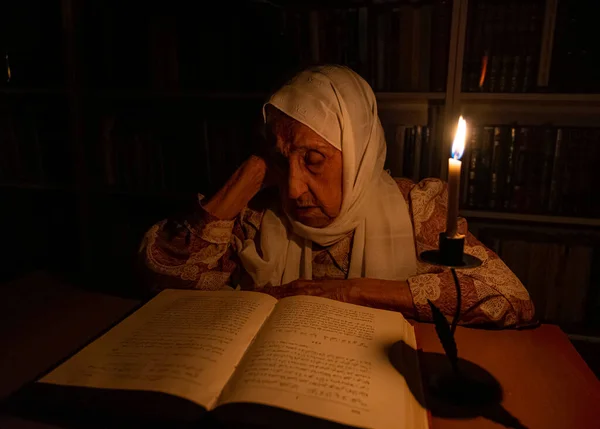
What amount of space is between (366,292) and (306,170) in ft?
1.05

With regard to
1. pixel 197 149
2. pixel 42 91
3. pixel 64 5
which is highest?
pixel 64 5

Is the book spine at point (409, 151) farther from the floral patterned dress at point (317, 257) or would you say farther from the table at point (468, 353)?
the table at point (468, 353)

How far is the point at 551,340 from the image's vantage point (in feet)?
2.65

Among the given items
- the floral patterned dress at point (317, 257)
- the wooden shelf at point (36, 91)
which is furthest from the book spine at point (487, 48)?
the wooden shelf at point (36, 91)

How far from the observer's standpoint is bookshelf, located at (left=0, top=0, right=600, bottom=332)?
142cm

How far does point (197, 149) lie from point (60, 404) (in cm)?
122

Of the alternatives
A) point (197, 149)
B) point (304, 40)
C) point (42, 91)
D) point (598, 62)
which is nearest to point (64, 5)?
point (42, 91)

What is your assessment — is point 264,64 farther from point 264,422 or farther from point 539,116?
point 264,422

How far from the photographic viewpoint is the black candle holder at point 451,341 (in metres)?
0.50

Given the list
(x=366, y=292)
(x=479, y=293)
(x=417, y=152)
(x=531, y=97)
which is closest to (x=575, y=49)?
(x=531, y=97)

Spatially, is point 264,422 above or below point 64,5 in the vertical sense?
below

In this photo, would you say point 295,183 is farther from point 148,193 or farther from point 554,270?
point 554,270

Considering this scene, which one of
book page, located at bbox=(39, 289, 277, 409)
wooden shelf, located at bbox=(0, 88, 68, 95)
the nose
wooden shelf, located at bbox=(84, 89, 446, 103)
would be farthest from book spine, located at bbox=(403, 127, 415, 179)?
wooden shelf, located at bbox=(0, 88, 68, 95)

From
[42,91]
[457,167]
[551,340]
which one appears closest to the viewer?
[457,167]
